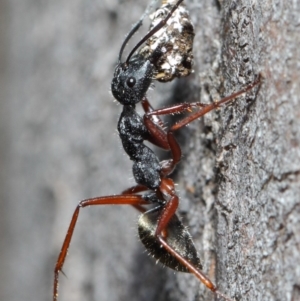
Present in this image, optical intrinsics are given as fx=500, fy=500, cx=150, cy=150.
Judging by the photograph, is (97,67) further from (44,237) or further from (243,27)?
(243,27)

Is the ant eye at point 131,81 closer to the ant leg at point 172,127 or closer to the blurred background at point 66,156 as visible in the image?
the ant leg at point 172,127

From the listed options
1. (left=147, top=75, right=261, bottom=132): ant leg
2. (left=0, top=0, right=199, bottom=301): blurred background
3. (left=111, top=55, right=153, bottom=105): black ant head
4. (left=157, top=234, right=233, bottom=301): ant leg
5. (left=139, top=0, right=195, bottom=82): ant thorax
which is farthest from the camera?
(left=0, top=0, right=199, bottom=301): blurred background

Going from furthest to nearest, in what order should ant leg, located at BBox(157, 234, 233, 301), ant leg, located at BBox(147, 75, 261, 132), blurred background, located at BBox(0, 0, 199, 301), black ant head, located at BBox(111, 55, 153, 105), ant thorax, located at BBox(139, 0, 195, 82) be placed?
blurred background, located at BBox(0, 0, 199, 301) < black ant head, located at BBox(111, 55, 153, 105) < ant thorax, located at BBox(139, 0, 195, 82) < ant leg, located at BBox(157, 234, 233, 301) < ant leg, located at BBox(147, 75, 261, 132)

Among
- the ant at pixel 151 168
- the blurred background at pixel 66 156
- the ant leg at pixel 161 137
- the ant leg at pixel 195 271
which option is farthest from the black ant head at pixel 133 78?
the ant leg at pixel 195 271

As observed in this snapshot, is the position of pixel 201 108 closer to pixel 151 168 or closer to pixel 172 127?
pixel 172 127

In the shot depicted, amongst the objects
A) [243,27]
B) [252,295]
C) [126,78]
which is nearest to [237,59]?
[243,27]

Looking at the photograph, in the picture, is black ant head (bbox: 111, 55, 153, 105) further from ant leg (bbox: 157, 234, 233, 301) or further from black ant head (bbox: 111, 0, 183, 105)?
ant leg (bbox: 157, 234, 233, 301)

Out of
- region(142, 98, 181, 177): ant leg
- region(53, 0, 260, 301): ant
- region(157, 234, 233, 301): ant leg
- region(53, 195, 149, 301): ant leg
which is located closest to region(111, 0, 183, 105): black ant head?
region(53, 0, 260, 301): ant
